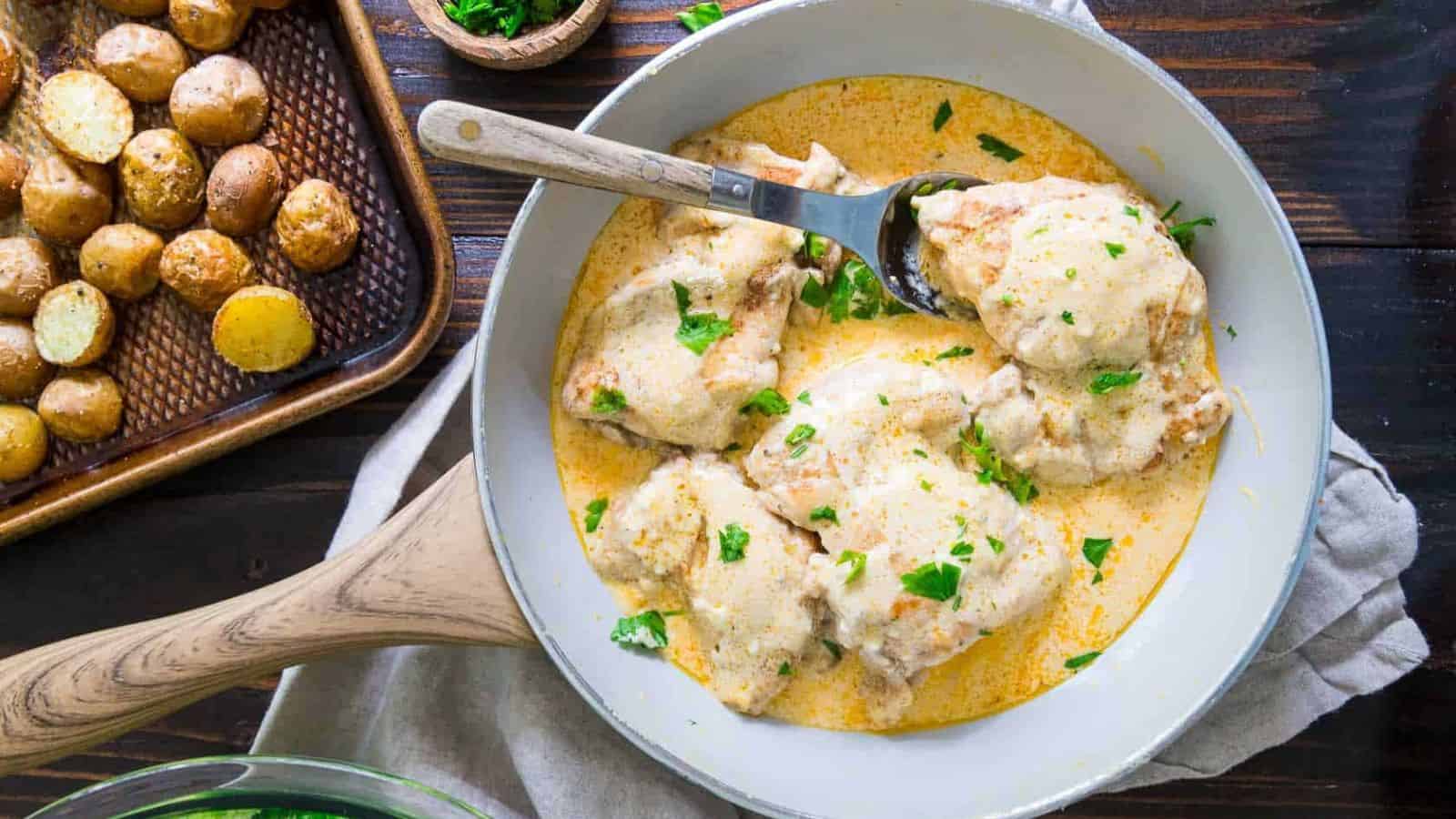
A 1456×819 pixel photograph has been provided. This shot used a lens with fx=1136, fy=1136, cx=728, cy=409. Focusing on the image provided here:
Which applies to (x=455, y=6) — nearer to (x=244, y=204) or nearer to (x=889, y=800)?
(x=244, y=204)

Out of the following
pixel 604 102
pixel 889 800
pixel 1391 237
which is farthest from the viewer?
pixel 1391 237

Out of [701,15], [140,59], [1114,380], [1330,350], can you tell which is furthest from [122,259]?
[1330,350]

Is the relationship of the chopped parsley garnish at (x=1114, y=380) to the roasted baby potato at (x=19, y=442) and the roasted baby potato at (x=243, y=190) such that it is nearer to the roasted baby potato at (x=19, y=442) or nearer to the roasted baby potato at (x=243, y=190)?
the roasted baby potato at (x=243, y=190)

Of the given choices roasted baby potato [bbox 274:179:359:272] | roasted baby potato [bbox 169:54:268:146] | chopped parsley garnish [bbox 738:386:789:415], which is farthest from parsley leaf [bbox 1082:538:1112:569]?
roasted baby potato [bbox 169:54:268:146]

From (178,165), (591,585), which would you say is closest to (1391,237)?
(591,585)

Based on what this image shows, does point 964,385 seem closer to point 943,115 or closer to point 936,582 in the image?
point 936,582

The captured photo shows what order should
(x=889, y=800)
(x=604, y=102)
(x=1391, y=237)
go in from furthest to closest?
(x=1391, y=237)
(x=889, y=800)
(x=604, y=102)
